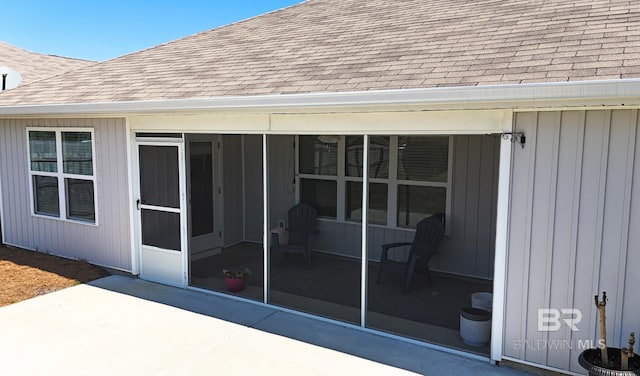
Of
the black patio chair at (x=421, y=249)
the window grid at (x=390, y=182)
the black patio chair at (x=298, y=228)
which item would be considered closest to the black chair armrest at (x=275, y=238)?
the black patio chair at (x=298, y=228)

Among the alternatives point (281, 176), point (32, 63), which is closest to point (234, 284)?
point (281, 176)

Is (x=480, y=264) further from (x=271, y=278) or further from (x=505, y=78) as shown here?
(x=505, y=78)

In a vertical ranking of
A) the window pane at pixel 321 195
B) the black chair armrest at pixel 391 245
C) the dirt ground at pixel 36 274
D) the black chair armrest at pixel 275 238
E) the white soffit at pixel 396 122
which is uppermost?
the white soffit at pixel 396 122

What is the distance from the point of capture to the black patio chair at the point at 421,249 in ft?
19.7

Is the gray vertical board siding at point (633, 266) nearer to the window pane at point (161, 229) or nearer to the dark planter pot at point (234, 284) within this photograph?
the dark planter pot at point (234, 284)

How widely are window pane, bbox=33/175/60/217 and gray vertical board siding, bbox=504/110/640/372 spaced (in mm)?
6592

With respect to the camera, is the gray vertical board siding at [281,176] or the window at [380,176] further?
the gray vertical board siding at [281,176]

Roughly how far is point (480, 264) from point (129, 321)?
4.51 metres

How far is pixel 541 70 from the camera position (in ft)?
12.6

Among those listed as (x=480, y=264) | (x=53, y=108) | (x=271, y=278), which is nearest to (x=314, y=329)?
(x=271, y=278)

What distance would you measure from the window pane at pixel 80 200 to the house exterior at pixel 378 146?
31 mm

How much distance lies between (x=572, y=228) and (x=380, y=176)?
3.68 metres

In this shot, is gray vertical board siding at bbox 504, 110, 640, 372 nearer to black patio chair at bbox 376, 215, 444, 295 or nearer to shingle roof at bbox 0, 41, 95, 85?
black patio chair at bbox 376, 215, 444, 295

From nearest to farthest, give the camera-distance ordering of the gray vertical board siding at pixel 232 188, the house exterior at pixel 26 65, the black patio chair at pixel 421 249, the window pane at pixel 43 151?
the black patio chair at pixel 421 249 < the window pane at pixel 43 151 < the gray vertical board siding at pixel 232 188 < the house exterior at pixel 26 65
